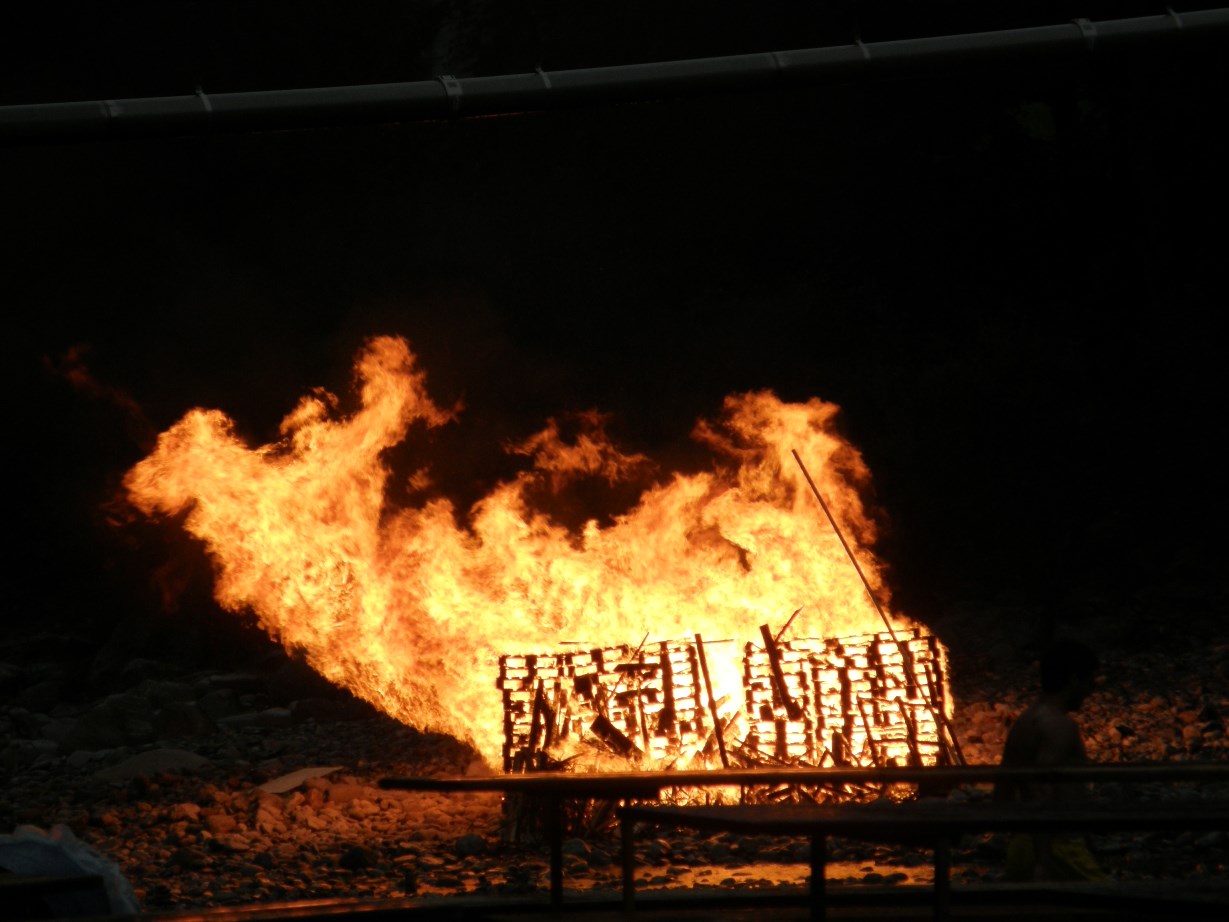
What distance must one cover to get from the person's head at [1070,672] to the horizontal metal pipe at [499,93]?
9.90 feet

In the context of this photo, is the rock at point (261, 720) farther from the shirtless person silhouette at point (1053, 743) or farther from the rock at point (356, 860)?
the shirtless person silhouette at point (1053, 743)

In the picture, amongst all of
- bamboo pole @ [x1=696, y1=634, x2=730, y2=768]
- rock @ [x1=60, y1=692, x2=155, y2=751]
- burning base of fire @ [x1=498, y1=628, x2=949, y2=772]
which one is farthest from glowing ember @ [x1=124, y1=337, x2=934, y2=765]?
rock @ [x1=60, y1=692, x2=155, y2=751]

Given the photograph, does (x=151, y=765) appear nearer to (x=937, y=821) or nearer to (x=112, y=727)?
(x=112, y=727)

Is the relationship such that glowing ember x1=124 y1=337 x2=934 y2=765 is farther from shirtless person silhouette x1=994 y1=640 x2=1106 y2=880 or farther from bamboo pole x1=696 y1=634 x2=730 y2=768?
shirtless person silhouette x1=994 y1=640 x2=1106 y2=880

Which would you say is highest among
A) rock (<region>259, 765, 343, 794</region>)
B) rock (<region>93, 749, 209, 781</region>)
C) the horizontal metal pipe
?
the horizontal metal pipe

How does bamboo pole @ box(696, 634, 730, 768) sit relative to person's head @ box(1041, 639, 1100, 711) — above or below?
above

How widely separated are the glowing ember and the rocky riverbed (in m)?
0.99

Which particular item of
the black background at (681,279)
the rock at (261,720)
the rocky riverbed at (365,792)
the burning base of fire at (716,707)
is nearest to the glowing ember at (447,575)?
the rocky riverbed at (365,792)

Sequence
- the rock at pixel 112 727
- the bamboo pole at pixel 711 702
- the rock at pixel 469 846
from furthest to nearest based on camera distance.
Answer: the rock at pixel 112 727
the bamboo pole at pixel 711 702
the rock at pixel 469 846

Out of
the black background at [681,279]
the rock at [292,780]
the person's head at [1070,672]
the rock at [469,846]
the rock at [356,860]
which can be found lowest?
the rock at [356,860]

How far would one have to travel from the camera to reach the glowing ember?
1131 cm

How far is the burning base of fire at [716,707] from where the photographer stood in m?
9.67

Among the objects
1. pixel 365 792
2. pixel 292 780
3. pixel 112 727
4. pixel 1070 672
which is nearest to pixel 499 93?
pixel 1070 672

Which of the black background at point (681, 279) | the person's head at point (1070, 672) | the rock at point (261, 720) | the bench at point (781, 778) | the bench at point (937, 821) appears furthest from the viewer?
the black background at point (681, 279)
